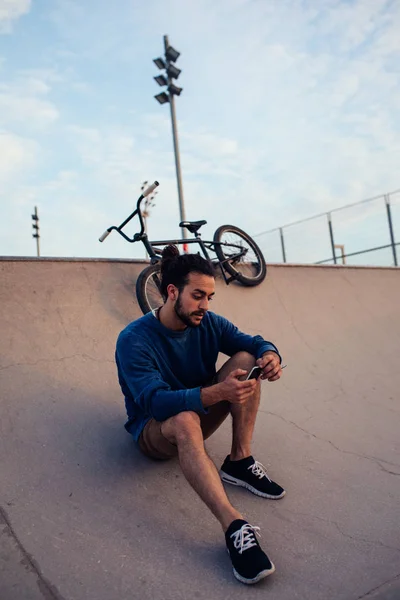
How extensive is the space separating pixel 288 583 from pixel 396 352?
380 centimetres

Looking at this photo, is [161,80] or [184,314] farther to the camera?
[161,80]

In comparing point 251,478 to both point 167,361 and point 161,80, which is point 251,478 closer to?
point 167,361

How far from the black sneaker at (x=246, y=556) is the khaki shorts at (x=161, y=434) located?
60 centimetres

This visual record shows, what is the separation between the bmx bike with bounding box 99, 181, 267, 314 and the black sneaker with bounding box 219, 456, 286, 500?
1951mm

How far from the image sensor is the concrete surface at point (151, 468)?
6.01 ft

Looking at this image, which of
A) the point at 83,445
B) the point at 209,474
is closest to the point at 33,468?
the point at 83,445

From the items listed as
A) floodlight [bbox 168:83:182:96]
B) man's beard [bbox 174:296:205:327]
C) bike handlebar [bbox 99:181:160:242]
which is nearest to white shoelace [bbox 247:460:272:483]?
man's beard [bbox 174:296:205:327]

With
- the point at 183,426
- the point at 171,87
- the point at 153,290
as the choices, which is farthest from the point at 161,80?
the point at 183,426

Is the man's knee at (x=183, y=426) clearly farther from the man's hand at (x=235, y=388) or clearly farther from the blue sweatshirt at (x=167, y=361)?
the man's hand at (x=235, y=388)

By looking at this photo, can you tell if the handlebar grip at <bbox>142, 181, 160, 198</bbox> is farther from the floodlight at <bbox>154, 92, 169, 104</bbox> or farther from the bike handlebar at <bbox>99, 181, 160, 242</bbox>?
the floodlight at <bbox>154, 92, 169, 104</bbox>

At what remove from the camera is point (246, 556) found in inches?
71.1

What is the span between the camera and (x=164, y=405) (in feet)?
7.07

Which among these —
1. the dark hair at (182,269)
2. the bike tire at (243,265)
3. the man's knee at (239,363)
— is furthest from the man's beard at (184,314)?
the bike tire at (243,265)

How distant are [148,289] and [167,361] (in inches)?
81.8
